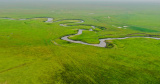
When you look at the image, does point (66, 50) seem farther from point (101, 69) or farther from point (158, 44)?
point (158, 44)

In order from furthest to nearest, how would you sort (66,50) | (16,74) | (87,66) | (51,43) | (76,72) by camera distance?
1. (51,43)
2. (66,50)
3. (87,66)
4. (76,72)
5. (16,74)

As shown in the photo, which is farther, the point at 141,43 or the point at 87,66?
the point at 141,43

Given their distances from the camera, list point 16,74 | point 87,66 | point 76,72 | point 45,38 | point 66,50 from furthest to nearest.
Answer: point 45,38, point 66,50, point 87,66, point 76,72, point 16,74

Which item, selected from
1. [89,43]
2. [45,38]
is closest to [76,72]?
[89,43]

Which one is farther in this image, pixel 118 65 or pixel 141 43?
pixel 141 43

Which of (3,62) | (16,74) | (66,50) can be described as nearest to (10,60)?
(3,62)

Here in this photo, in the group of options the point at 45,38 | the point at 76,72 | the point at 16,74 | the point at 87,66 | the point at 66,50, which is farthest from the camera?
the point at 45,38

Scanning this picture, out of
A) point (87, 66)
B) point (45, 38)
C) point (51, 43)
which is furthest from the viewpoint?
point (45, 38)

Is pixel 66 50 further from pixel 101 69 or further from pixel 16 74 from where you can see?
pixel 16 74

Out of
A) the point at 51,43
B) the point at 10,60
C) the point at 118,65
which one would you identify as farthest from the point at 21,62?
the point at 118,65
